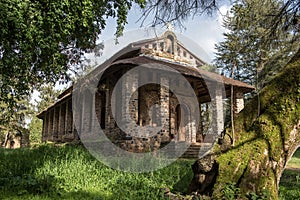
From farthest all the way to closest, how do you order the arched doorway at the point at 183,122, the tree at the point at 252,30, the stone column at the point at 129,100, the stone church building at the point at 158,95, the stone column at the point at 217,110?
the arched doorway at the point at 183,122 → the stone column at the point at 217,110 → the stone church building at the point at 158,95 → the stone column at the point at 129,100 → the tree at the point at 252,30

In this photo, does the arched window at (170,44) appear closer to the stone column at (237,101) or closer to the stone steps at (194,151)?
the stone column at (237,101)

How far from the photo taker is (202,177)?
4.21 m

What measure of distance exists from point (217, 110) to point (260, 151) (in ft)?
33.0

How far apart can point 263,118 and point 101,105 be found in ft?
41.3

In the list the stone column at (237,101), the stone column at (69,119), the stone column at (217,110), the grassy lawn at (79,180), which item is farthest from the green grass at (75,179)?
the stone column at (69,119)

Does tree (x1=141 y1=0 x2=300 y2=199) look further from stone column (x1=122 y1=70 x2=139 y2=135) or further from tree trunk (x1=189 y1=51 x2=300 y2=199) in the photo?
stone column (x1=122 y1=70 x2=139 y2=135)

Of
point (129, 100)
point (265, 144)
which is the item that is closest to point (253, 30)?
point (265, 144)

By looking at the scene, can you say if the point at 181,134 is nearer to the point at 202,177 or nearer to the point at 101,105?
the point at 101,105

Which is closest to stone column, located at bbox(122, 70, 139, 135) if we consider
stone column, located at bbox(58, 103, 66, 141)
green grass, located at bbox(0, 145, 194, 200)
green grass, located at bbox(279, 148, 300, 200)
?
green grass, located at bbox(0, 145, 194, 200)

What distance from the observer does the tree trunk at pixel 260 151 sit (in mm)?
3791

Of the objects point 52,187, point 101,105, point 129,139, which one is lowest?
point 52,187

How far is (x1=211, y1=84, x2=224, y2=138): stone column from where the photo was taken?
13.5 m

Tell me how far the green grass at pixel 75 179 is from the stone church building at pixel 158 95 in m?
4.28

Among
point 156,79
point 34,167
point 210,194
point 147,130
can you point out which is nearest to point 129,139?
point 147,130
